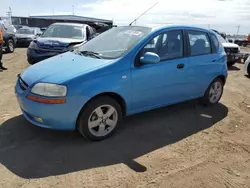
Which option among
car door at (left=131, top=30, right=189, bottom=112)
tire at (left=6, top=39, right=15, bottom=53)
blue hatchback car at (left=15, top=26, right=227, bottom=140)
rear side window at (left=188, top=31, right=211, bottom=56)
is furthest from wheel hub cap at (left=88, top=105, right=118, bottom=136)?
tire at (left=6, top=39, right=15, bottom=53)

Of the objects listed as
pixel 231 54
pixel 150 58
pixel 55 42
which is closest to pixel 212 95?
pixel 150 58

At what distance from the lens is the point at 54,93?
3.29 m

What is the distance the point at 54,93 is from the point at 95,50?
4.05ft

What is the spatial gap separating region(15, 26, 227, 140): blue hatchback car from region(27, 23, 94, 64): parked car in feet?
11.6

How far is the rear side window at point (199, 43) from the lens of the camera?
4.73m

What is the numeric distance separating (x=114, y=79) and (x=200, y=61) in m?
2.06

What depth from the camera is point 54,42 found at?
7.85 metres

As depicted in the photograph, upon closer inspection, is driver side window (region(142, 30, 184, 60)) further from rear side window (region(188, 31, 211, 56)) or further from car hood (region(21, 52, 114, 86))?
car hood (region(21, 52, 114, 86))

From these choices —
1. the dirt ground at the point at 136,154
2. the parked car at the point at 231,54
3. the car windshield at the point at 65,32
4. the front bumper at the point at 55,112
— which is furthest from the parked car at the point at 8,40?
the front bumper at the point at 55,112

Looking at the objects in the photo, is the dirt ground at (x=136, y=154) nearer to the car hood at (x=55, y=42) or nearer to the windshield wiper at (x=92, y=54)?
the windshield wiper at (x=92, y=54)

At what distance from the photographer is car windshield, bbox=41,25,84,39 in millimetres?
8633

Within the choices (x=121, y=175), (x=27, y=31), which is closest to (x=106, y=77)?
(x=121, y=175)

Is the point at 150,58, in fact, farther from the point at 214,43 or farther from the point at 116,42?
the point at 214,43

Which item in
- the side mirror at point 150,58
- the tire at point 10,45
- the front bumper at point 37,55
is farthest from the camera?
the tire at point 10,45
